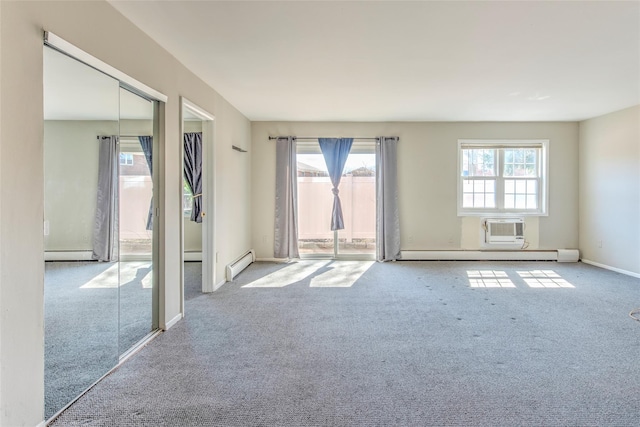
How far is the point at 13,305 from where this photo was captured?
60.2 inches

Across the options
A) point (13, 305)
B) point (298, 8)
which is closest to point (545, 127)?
point (298, 8)

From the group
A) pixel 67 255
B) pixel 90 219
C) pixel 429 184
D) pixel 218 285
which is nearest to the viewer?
pixel 67 255

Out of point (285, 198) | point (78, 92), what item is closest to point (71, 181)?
point (78, 92)

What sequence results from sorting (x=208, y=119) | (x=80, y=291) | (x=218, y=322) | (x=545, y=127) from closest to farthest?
(x=80, y=291) → (x=218, y=322) → (x=208, y=119) → (x=545, y=127)

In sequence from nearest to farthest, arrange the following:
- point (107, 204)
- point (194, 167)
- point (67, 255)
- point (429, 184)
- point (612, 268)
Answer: point (67, 255) < point (107, 204) < point (194, 167) < point (612, 268) < point (429, 184)

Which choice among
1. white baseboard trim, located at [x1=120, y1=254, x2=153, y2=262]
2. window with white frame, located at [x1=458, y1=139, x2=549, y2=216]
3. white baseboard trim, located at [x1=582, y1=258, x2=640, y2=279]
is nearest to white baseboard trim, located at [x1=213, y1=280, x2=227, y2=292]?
white baseboard trim, located at [x1=120, y1=254, x2=153, y2=262]

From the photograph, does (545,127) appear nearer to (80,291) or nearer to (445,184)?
(445,184)

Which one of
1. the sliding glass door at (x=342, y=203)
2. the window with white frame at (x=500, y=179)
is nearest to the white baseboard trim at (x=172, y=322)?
the sliding glass door at (x=342, y=203)

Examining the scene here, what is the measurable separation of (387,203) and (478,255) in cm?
181

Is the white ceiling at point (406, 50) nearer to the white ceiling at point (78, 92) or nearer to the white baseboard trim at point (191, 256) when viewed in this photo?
the white ceiling at point (78, 92)

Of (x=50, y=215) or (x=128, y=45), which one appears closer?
(x=50, y=215)

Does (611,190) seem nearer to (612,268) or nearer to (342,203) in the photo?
(612,268)

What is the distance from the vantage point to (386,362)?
231 cm

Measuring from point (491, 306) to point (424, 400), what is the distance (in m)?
1.93
